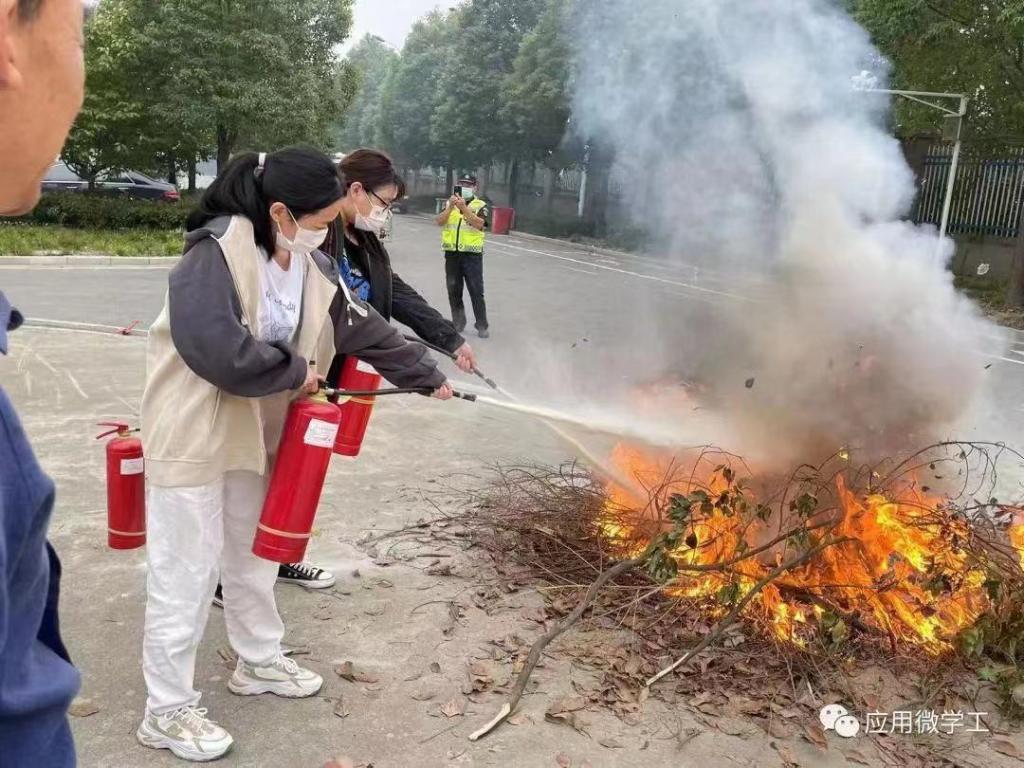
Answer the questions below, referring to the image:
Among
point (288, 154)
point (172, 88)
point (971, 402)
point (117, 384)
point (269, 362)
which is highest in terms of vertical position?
point (172, 88)

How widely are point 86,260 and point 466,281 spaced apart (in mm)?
7251

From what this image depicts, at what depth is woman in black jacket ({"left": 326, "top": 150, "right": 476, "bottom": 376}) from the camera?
3.90 m

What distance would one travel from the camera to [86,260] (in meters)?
14.0

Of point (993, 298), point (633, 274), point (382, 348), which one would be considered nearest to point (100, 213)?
point (633, 274)

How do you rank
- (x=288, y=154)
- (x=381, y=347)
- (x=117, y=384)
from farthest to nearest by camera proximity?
(x=117, y=384) → (x=381, y=347) → (x=288, y=154)

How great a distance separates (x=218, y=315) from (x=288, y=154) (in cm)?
58

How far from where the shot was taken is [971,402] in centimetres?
513

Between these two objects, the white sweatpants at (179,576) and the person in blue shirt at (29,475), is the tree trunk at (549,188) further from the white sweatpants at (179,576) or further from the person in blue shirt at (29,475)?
the person in blue shirt at (29,475)

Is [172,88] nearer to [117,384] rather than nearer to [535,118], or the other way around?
[535,118]

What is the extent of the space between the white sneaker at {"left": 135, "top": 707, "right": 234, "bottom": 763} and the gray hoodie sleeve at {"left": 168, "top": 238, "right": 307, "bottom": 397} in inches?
41.7

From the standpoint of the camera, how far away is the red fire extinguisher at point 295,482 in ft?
9.27

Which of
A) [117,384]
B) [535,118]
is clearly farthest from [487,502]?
[535,118]

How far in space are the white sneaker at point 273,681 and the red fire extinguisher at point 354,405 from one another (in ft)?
3.80

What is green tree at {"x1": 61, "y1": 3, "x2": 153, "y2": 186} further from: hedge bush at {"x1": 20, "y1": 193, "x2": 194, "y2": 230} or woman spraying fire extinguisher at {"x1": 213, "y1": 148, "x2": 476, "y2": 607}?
woman spraying fire extinguisher at {"x1": 213, "y1": 148, "x2": 476, "y2": 607}
